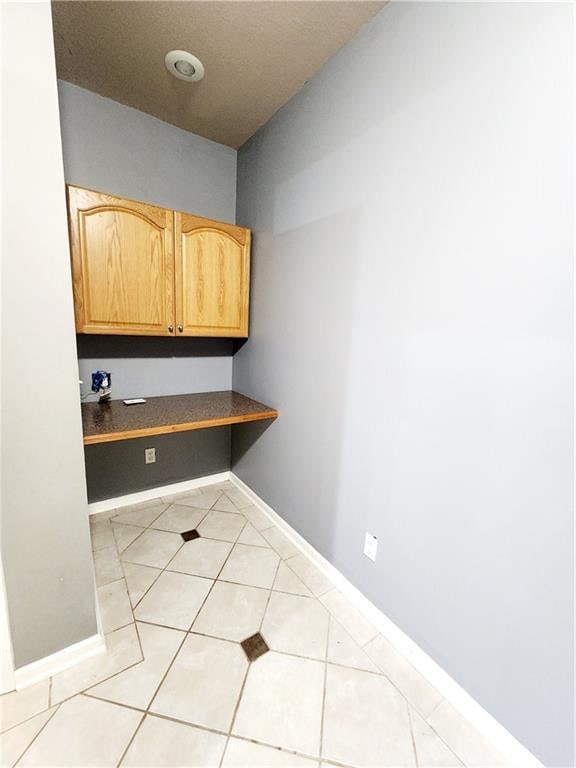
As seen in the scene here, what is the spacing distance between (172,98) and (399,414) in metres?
2.11

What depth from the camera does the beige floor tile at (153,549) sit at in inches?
70.7

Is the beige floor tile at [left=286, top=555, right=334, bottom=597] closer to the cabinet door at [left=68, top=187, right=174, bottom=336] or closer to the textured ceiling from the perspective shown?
the cabinet door at [left=68, top=187, right=174, bottom=336]

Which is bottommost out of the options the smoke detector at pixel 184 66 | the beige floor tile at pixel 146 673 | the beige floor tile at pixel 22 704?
the beige floor tile at pixel 22 704

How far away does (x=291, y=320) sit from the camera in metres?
1.91

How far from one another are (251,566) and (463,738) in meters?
1.09

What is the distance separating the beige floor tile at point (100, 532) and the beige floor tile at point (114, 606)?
1.14 feet

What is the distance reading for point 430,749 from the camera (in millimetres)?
1047

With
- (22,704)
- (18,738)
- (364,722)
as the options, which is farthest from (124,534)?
(364,722)

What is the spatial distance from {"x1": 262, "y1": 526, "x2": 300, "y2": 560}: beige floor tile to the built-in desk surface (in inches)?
29.8

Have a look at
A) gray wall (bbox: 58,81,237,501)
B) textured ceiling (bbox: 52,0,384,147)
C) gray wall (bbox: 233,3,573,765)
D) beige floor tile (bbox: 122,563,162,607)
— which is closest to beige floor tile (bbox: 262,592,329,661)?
gray wall (bbox: 233,3,573,765)

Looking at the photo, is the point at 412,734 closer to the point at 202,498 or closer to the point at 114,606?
the point at 114,606

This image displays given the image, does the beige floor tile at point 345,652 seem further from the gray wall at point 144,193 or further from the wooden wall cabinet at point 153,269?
the wooden wall cabinet at point 153,269

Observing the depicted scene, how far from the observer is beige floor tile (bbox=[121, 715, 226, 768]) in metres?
0.98

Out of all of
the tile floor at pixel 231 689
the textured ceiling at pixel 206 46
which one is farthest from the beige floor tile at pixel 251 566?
the textured ceiling at pixel 206 46
